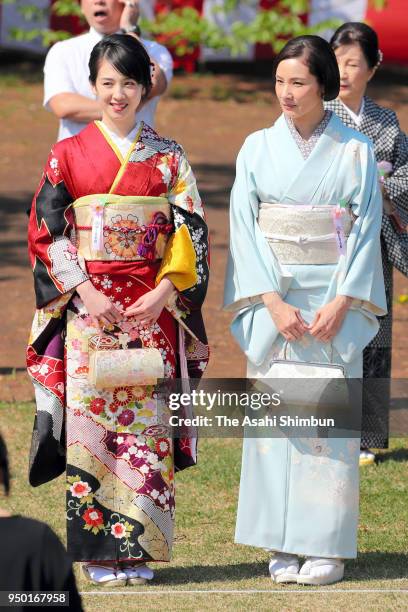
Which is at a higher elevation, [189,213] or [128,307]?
[189,213]

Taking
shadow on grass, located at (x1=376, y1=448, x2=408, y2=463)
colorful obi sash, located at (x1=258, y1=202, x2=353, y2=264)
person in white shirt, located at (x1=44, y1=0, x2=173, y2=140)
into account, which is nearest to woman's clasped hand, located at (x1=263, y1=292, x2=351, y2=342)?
colorful obi sash, located at (x1=258, y1=202, x2=353, y2=264)

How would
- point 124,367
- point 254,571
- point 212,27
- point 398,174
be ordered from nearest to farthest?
point 124,367 → point 254,571 → point 398,174 → point 212,27

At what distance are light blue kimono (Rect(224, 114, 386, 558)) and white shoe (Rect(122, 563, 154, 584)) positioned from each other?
35 centimetres

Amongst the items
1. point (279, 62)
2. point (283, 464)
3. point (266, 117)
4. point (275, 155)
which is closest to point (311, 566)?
point (283, 464)

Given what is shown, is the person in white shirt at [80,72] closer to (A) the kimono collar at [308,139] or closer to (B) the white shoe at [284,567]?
(A) the kimono collar at [308,139]

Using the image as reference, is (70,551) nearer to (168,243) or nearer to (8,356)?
(168,243)

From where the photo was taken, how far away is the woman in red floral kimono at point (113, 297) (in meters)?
4.37

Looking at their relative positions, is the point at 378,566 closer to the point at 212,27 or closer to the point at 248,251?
the point at 248,251

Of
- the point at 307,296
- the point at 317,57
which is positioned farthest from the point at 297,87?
the point at 307,296

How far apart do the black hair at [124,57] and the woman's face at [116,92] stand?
2 cm

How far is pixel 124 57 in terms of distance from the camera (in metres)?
4.35

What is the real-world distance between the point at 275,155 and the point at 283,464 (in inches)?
43.7

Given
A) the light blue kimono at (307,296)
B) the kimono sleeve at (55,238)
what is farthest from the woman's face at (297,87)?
the kimono sleeve at (55,238)

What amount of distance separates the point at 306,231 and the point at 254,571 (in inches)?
49.8
